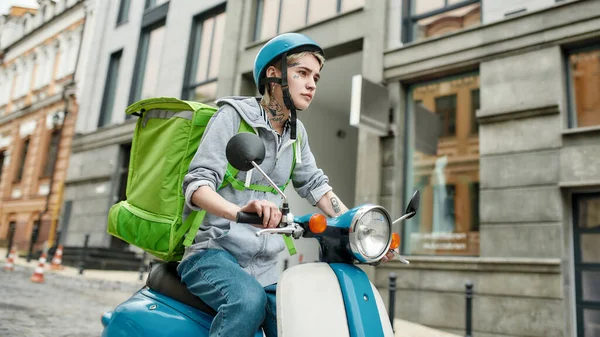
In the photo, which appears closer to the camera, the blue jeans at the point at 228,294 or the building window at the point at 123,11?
the blue jeans at the point at 228,294

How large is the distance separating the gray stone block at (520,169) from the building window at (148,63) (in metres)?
11.2

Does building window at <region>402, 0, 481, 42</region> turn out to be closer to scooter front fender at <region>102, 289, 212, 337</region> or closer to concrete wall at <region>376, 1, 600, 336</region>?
concrete wall at <region>376, 1, 600, 336</region>

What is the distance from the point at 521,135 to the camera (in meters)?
7.55

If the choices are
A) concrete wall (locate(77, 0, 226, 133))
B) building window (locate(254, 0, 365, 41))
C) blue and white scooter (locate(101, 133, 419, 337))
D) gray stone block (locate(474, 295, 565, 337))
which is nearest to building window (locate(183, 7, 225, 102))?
concrete wall (locate(77, 0, 226, 133))

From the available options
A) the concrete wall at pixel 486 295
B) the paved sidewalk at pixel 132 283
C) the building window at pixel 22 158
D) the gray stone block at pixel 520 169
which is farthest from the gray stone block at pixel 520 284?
the building window at pixel 22 158

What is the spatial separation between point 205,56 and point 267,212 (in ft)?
44.5

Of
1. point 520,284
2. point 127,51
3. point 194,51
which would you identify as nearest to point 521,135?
point 520,284

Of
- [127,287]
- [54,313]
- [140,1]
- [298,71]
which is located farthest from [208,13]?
[298,71]

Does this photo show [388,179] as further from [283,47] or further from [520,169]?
[283,47]

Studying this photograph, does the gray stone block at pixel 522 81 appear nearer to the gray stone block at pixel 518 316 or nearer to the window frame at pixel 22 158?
the gray stone block at pixel 518 316

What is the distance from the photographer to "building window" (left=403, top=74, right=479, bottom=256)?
8.23 m

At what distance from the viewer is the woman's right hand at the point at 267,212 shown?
1.60 m

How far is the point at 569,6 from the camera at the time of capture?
7402 mm

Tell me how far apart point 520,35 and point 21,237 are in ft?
69.8
